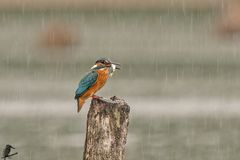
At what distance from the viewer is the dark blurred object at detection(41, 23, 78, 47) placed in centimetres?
4591

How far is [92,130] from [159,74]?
966 inches

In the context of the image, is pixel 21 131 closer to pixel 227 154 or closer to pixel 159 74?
pixel 227 154

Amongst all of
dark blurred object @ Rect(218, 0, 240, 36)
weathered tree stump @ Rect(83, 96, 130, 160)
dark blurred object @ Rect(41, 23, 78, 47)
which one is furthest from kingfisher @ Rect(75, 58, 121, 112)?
dark blurred object @ Rect(218, 0, 240, 36)

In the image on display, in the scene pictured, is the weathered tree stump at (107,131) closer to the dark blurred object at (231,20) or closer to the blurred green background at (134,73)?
the blurred green background at (134,73)

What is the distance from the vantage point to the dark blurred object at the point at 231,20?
159 feet

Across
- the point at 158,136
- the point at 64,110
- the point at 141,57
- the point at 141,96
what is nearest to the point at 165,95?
the point at 141,96

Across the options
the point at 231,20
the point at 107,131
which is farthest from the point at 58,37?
the point at 107,131

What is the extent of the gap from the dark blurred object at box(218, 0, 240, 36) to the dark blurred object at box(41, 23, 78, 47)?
674 centimetres

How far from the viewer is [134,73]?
35656 mm

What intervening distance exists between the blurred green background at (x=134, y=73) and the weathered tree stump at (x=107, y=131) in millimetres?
9101

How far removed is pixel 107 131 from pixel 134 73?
24807 millimetres

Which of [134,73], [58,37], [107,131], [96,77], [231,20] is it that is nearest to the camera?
[107,131]

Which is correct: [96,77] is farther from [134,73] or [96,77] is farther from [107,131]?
[134,73]

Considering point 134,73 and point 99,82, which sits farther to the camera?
point 134,73
